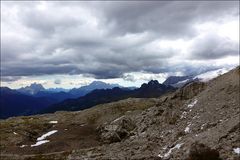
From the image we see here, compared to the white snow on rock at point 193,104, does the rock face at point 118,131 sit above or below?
below

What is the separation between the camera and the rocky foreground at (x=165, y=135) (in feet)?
168

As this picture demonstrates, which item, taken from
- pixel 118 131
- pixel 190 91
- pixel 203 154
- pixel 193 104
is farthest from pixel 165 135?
pixel 203 154

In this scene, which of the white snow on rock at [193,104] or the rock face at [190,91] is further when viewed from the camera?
the rock face at [190,91]

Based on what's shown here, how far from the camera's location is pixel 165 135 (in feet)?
218

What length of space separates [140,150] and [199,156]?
64.7 feet

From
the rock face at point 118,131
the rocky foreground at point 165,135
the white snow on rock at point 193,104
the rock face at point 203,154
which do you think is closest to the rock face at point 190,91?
the rocky foreground at point 165,135

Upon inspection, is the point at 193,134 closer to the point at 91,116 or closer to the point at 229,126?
the point at 229,126

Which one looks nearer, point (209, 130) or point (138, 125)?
point (209, 130)

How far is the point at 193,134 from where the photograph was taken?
5975cm

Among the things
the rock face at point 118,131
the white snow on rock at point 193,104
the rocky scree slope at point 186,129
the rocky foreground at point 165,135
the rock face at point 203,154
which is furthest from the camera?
the rock face at point 118,131

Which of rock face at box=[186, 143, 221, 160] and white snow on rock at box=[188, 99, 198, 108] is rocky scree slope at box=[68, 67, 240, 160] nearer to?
rock face at box=[186, 143, 221, 160]

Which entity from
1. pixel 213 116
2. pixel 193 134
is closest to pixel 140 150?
pixel 193 134

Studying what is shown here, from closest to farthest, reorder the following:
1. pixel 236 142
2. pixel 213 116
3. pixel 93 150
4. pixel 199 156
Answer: pixel 199 156 → pixel 236 142 → pixel 213 116 → pixel 93 150

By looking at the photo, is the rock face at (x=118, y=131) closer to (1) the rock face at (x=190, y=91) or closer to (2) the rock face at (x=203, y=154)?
(1) the rock face at (x=190, y=91)
